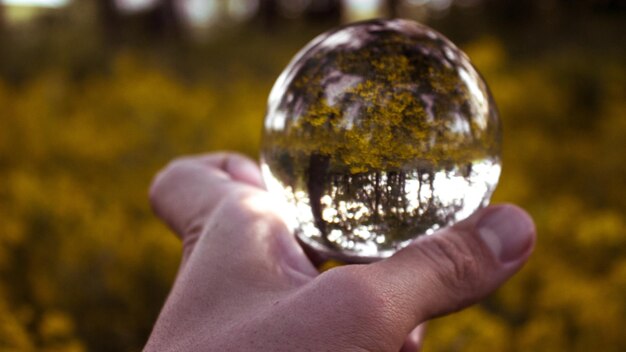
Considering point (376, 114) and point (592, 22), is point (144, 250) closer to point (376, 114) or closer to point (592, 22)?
point (376, 114)

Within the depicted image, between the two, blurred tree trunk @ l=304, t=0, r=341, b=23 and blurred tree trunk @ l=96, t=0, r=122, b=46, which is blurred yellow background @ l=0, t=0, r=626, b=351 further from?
blurred tree trunk @ l=304, t=0, r=341, b=23

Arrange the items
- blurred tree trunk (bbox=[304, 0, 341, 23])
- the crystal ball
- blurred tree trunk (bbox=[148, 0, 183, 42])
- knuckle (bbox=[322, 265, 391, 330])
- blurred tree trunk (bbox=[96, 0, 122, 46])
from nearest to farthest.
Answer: knuckle (bbox=[322, 265, 391, 330])
the crystal ball
blurred tree trunk (bbox=[96, 0, 122, 46])
blurred tree trunk (bbox=[148, 0, 183, 42])
blurred tree trunk (bbox=[304, 0, 341, 23])

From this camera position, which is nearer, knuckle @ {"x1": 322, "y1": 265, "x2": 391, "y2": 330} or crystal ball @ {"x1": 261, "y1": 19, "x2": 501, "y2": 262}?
knuckle @ {"x1": 322, "y1": 265, "x2": 391, "y2": 330}

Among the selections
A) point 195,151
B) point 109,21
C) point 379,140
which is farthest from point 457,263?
point 109,21

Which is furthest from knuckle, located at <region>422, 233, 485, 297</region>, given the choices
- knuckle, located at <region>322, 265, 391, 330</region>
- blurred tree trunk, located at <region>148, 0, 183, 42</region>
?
blurred tree trunk, located at <region>148, 0, 183, 42</region>

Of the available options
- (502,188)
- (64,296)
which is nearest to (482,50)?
(502,188)

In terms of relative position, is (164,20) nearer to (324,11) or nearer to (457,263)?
(324,11)
